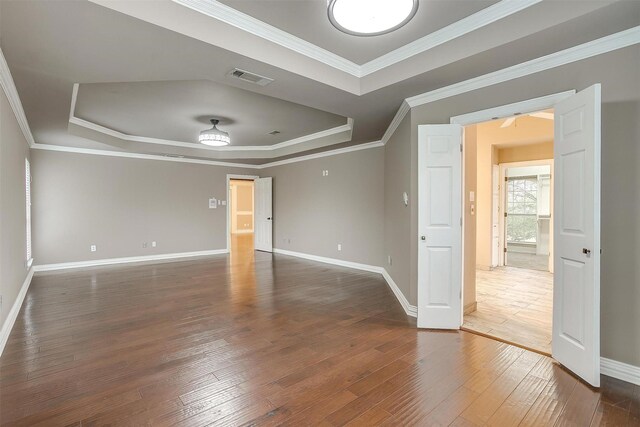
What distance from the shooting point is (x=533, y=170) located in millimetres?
8359

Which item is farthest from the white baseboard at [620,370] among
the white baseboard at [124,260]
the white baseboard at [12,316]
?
the white baseboard at [124,260]

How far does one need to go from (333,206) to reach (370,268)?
166 cm

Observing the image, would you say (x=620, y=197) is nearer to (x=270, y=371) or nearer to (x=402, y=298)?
(x=402, y=298)

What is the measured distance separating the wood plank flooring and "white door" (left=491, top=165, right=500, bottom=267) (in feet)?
2.66

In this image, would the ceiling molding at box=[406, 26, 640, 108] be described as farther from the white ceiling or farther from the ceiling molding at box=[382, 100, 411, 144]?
the ceiling molding at box=[382, 100, 411, 144]

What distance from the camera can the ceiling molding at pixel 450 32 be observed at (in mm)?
2207

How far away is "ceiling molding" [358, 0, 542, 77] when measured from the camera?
7.24 ft

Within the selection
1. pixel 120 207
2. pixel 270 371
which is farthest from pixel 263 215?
pixel 270 371

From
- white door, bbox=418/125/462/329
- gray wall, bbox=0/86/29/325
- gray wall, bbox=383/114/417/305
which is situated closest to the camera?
gray wall, bbox=0/86/29/325

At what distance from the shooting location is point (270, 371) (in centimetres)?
235

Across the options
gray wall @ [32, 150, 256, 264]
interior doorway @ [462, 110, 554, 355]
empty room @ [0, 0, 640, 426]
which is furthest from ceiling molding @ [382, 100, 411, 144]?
gray wall @ [32, 150, 256, 264]

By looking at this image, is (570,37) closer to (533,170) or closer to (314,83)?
(314,83)

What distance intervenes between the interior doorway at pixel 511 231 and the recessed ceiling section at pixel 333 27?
1.47 meters

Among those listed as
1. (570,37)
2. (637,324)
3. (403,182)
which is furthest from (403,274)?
(570,37)
